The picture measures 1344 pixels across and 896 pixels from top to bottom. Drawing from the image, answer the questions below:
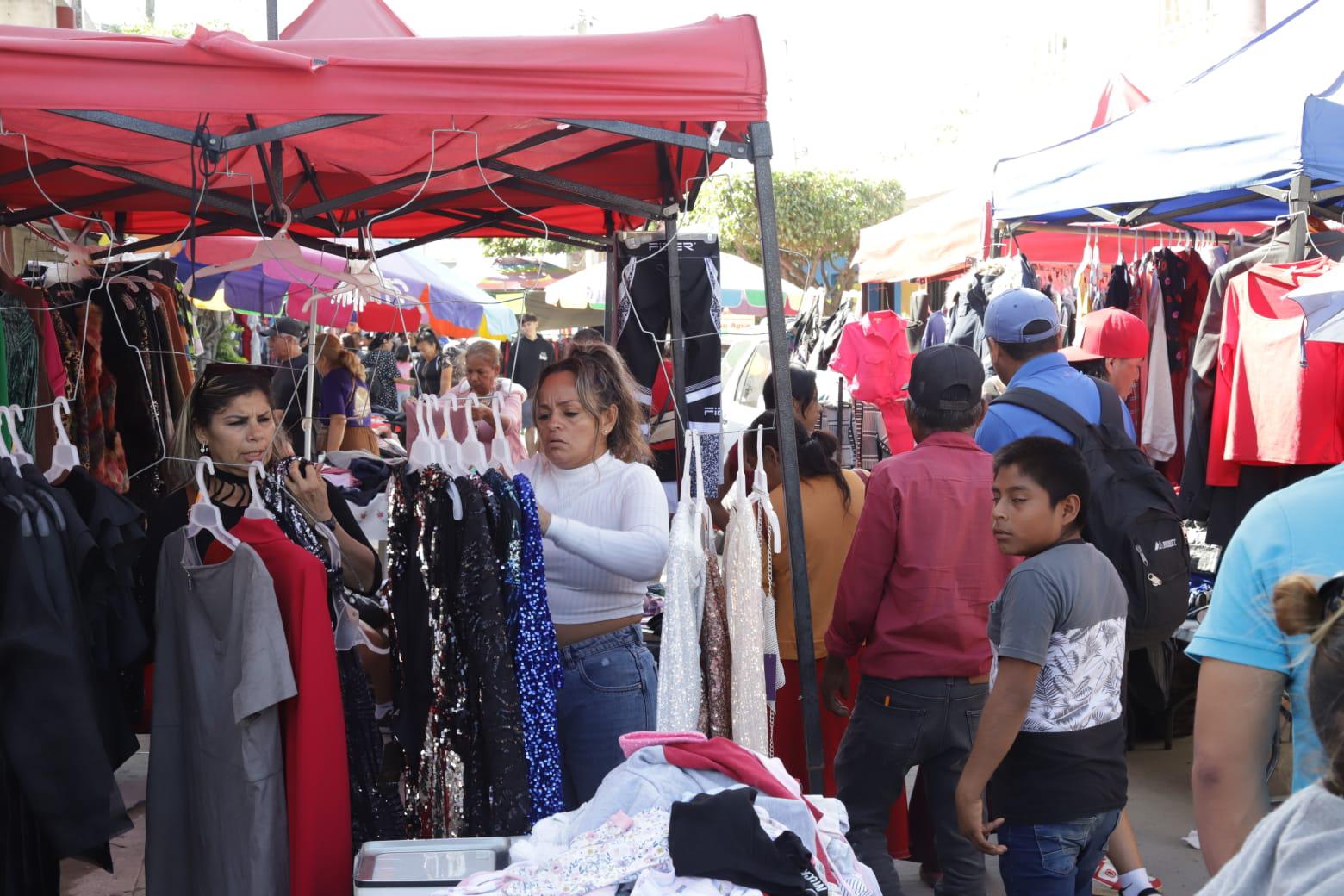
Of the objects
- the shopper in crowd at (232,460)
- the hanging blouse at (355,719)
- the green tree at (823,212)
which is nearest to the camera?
the hanging blouse at (355,719)

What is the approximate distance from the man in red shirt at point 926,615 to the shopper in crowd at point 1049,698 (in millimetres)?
442

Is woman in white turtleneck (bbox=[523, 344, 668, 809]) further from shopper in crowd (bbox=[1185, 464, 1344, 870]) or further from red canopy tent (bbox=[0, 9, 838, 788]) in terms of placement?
shopper in crowd (bbox=[1185, 464, 1344, 870])

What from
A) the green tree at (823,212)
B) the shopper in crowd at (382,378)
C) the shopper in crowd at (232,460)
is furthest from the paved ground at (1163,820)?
the green tree at (823,212)

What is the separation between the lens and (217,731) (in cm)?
303

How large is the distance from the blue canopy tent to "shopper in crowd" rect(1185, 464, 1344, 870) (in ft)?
12.3

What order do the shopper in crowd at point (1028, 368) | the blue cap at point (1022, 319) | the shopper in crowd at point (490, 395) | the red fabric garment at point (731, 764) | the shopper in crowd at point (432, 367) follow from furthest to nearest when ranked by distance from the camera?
the shopper in crowd at point (432, 367) < the shopper in crowd at point (490, 395) < the blue cap at point (1022, 319) < the shopper in crowd at point (1028, 368) < the red fabric garment at point (731, 764)

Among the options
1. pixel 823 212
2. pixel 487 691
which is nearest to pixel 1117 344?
pixel 487 691

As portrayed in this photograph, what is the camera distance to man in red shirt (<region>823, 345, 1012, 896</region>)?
3568 mm

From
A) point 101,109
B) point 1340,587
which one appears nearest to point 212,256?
point 101,109

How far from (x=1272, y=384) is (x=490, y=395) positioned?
3745 mm

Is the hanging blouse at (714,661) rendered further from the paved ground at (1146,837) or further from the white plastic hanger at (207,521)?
the paved ground at (1146,837)

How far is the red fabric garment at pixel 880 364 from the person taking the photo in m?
9.98

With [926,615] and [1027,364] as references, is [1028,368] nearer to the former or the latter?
[1027,364]

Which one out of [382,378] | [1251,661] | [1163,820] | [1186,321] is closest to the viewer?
[1251,661]
